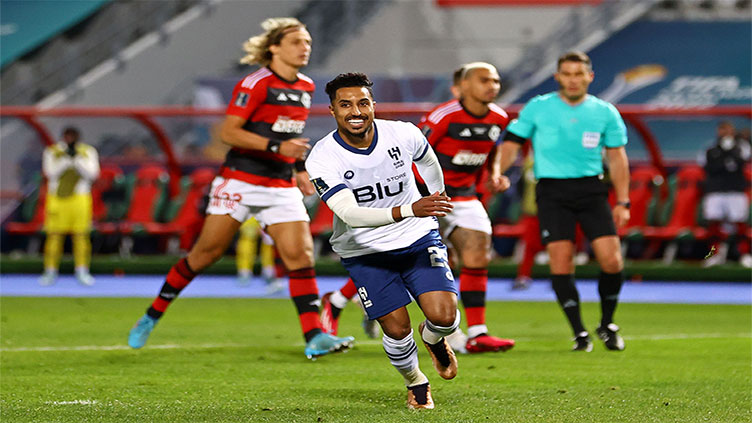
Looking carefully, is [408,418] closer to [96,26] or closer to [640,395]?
[640,395]

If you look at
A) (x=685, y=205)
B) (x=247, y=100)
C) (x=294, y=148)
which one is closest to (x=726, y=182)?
(x=685, y=205)

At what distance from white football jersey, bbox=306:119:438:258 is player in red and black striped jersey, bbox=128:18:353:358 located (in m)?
1.95

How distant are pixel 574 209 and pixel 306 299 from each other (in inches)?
84.8

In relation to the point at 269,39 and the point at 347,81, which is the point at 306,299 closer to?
the point at 269,39

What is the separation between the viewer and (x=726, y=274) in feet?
56.8

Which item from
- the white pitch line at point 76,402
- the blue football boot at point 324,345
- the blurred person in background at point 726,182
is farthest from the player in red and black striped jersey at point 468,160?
the blurred person in background at point 726,182

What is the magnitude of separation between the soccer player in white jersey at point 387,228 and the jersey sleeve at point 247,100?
2128 millimetres

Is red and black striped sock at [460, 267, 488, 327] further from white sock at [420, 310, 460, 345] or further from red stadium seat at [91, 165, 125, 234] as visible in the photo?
red stadium seat at [91, 165, 125, 234]

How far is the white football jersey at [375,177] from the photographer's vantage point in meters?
6.34

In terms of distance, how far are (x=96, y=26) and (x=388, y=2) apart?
22.0ft

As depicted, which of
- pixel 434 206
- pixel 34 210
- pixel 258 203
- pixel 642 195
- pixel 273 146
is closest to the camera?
pixel 434 206

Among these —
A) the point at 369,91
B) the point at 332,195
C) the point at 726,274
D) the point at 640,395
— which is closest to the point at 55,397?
the point at 332,195

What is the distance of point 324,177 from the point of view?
6293 millimetres

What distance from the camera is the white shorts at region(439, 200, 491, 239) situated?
9.07m
